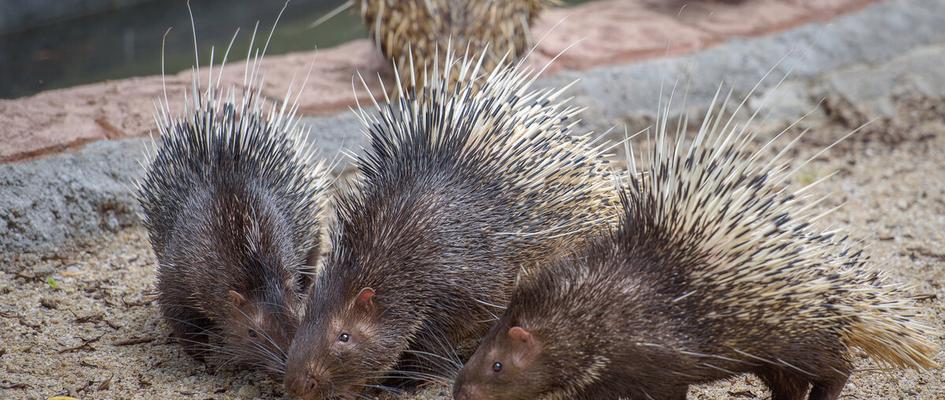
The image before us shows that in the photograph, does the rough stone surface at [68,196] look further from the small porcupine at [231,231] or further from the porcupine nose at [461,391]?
the porcupine nose at [461,391]

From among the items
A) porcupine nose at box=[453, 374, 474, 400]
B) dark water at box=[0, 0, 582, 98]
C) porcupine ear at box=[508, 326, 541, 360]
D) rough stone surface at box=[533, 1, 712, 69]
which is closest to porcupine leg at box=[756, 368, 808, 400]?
porcupine ear at box=[508, 326, 541, 360]

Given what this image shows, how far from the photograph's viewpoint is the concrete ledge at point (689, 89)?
412 centimetres

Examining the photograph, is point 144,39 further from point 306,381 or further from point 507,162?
point 306,381

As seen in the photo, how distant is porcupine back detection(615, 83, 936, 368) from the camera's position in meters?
2.72

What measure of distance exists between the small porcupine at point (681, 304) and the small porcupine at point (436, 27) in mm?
2332

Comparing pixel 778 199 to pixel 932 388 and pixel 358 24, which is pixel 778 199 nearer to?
pixel 932 388

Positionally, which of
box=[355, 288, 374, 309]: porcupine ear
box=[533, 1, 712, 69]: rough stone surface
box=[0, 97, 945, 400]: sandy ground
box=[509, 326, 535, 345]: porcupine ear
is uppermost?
box=[533, 1, 712, 69]: rough stone surface

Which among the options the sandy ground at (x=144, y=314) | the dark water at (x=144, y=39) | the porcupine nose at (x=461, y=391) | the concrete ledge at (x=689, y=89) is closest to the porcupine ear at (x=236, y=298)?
the sandy ground at (x=144, y=314)

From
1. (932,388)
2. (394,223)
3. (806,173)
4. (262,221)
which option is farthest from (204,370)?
(806,173)

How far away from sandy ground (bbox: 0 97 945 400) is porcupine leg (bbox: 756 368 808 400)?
234mm

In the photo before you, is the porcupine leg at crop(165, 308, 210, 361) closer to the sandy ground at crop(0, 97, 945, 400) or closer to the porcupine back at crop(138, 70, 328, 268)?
the sandy ground at crop(0, 97, 945, 400)

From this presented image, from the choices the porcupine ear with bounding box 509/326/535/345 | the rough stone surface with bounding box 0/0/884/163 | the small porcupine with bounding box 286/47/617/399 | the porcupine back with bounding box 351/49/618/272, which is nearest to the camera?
the porcupine ear with bounding box 509/326/535/345

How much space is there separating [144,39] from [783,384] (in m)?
5.21

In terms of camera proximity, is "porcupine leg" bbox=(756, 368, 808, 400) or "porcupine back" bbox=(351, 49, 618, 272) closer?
"porcupine leg" bbox=(756, 368, 808, 400)
